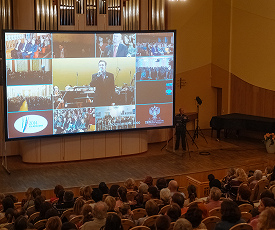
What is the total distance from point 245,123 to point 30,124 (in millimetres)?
6127

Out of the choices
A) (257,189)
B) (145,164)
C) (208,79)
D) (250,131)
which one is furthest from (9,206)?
(208,79)

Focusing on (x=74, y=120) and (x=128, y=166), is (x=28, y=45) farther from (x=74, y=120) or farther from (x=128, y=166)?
(x=128, y=166)

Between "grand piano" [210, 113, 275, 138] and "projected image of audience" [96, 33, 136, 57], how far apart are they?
12.3 ft

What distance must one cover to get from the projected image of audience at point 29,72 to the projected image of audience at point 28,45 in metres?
0.13

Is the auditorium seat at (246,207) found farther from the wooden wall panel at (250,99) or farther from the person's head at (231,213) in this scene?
the wooden wall panel at (250,99)

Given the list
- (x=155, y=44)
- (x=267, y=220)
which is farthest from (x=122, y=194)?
(x=155, y=44)

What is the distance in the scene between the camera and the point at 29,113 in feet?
38.1

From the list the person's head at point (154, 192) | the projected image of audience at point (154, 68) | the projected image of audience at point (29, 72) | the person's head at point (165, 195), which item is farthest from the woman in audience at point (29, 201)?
the projected image of audience at point (154, 68)

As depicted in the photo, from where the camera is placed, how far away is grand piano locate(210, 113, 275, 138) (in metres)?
14.0

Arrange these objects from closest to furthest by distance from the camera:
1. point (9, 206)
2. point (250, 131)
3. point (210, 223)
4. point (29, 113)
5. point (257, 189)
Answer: point (210, 223) → point (9, 206) → point (257, 189) → point (29, 113) → point (250, 131)

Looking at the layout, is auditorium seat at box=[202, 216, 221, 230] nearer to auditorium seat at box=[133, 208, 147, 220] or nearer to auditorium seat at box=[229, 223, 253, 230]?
auditorium seat at box=[229, 223, 253, 230]

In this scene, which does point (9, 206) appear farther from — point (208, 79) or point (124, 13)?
point (208, 79)

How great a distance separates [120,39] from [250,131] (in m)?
5.43

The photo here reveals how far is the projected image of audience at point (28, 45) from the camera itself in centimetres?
1128
